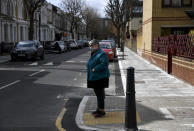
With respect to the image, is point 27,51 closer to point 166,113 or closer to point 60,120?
point 60,120

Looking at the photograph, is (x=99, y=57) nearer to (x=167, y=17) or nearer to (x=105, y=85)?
(x=105, y=85)

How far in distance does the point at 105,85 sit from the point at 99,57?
0.62 metres

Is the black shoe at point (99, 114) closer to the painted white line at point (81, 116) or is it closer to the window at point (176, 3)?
the painted white line at point (81, 116)

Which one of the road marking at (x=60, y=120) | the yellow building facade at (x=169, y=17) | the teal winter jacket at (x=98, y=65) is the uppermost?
the yellow building facade at (x=169, y=17)

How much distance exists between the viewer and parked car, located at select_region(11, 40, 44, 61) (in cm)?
2417

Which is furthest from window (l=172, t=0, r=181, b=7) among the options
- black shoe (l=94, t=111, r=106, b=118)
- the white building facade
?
the white building facade

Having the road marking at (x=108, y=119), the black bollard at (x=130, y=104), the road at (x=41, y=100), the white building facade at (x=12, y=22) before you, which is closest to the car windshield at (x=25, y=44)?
the road at (x=41, y=100)

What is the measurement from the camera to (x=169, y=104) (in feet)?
26.7

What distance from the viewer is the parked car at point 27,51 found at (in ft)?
79.3

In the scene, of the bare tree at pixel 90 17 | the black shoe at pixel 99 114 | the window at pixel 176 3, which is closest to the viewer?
the black shoe at pixel 99 114

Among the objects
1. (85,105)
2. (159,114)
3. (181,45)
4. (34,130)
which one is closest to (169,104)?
(159,114)

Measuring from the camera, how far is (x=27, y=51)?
24.4 m

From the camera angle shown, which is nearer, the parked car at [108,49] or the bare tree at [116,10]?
the parked car at [108,49]

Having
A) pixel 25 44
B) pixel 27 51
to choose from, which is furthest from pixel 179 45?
pixel 25 44
